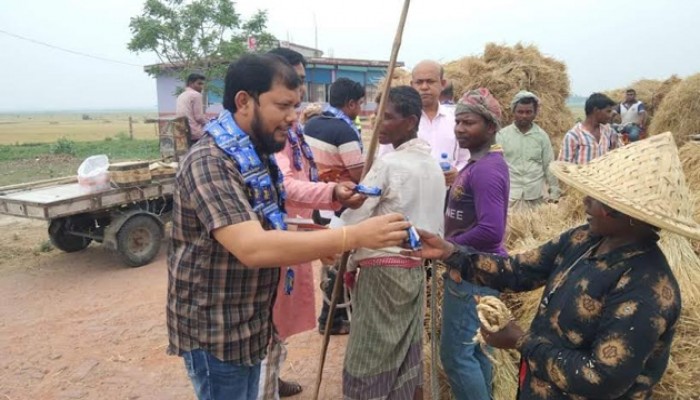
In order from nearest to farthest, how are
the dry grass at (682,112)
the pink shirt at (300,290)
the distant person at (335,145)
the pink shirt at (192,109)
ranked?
the pink shirt at (300,290), the distant person at (335,145), the pink shirt at (192,109), the dry grass at (682,112)

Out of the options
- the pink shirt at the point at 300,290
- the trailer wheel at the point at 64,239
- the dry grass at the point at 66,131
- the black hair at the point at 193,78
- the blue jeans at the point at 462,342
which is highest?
the black hair at the point at 193,78

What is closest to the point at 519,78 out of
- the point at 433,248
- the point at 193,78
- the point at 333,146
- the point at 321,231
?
the point at 193,78

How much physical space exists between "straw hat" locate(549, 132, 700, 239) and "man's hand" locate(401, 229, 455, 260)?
2.38ft

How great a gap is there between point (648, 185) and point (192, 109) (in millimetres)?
7720

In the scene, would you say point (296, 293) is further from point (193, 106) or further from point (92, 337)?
point (193, 106)

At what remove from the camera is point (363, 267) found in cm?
271

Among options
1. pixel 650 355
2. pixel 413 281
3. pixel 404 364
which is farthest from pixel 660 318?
pixel 404 364

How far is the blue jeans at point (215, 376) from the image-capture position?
1998 mm

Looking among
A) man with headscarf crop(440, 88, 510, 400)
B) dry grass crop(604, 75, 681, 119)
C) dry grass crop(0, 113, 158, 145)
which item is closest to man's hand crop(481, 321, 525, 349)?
man with headscarf crop(440, 88, 510, 400)

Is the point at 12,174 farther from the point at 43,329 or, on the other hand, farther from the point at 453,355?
the point at 453,355

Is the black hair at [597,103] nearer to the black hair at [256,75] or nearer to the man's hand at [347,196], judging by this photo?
the man's hand at [347,196]

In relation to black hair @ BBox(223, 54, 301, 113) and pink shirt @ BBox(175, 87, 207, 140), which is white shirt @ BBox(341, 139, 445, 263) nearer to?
black hair @ BBox(223, 54, 301, 113)

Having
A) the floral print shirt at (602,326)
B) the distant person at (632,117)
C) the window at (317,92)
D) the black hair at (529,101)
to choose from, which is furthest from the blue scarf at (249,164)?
the window at (317,92)

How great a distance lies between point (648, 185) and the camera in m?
1.50
